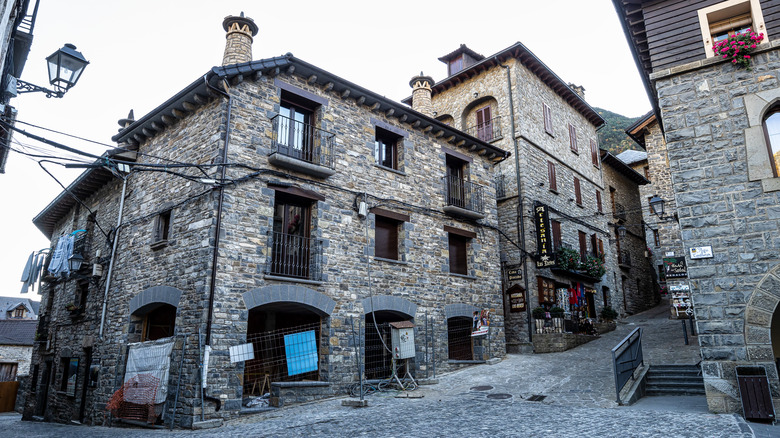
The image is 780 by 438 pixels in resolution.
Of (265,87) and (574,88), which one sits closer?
(265,87)

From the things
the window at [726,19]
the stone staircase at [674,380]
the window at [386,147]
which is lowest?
the stone staircase at [674,380]

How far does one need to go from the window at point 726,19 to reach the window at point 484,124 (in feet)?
31.1

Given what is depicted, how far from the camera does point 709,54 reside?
28.5ft

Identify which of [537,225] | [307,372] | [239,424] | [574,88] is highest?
[574,88]

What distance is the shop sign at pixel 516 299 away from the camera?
15.7 meters

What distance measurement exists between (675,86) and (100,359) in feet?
43.8

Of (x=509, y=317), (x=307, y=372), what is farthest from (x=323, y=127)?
(x=509, y=317)

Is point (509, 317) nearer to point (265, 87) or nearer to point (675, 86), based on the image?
point (675, 86)

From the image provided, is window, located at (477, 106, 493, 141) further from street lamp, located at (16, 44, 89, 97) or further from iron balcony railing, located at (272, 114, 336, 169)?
street lamp, located at (16, 44, 89, 97)

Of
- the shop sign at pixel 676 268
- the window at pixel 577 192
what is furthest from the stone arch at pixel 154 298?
the window at pixel 577 192

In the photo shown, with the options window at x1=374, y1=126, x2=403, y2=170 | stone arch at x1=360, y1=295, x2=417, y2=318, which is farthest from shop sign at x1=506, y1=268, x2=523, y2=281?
window at x1=374, y1=126, x2=403, y2=170

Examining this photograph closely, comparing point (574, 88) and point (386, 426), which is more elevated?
point (574, 88)

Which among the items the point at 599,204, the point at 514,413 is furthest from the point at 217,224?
the point at 599,204

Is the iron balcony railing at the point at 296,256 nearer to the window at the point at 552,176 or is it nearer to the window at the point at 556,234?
the window at the point at 556,234
